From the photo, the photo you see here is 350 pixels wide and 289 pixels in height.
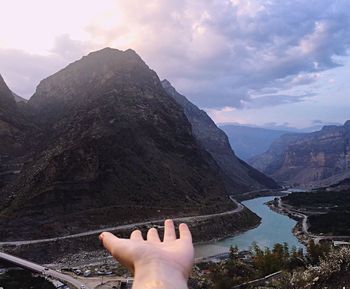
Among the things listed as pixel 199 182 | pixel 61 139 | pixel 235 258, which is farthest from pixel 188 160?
pixel 235 258

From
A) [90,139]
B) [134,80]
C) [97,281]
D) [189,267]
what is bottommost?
[97,281]

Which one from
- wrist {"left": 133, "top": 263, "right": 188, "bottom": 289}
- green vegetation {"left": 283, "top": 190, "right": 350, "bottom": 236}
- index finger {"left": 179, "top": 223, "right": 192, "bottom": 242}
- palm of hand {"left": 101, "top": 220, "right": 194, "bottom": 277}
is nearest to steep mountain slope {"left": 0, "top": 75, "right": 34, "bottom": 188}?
green vegetation {"left": 283, "top": 190, "right": 350, "bottom": 236}

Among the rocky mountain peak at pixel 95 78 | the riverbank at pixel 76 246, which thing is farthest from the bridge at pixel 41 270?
the rocky mountain peak at pixel 95 78

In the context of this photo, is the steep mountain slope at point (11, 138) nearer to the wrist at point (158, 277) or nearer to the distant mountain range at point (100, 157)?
the distant mountain range at point (100, 157)

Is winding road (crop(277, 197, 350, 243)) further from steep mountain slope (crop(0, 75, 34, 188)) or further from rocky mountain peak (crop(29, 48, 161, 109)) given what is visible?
steep mountain slope (crop(0, 75, 34, 188))

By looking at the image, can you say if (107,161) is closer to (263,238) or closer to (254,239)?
(254,239)

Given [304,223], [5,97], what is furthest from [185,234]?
[5,97]

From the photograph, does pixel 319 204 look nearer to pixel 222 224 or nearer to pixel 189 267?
pixel 222 224
